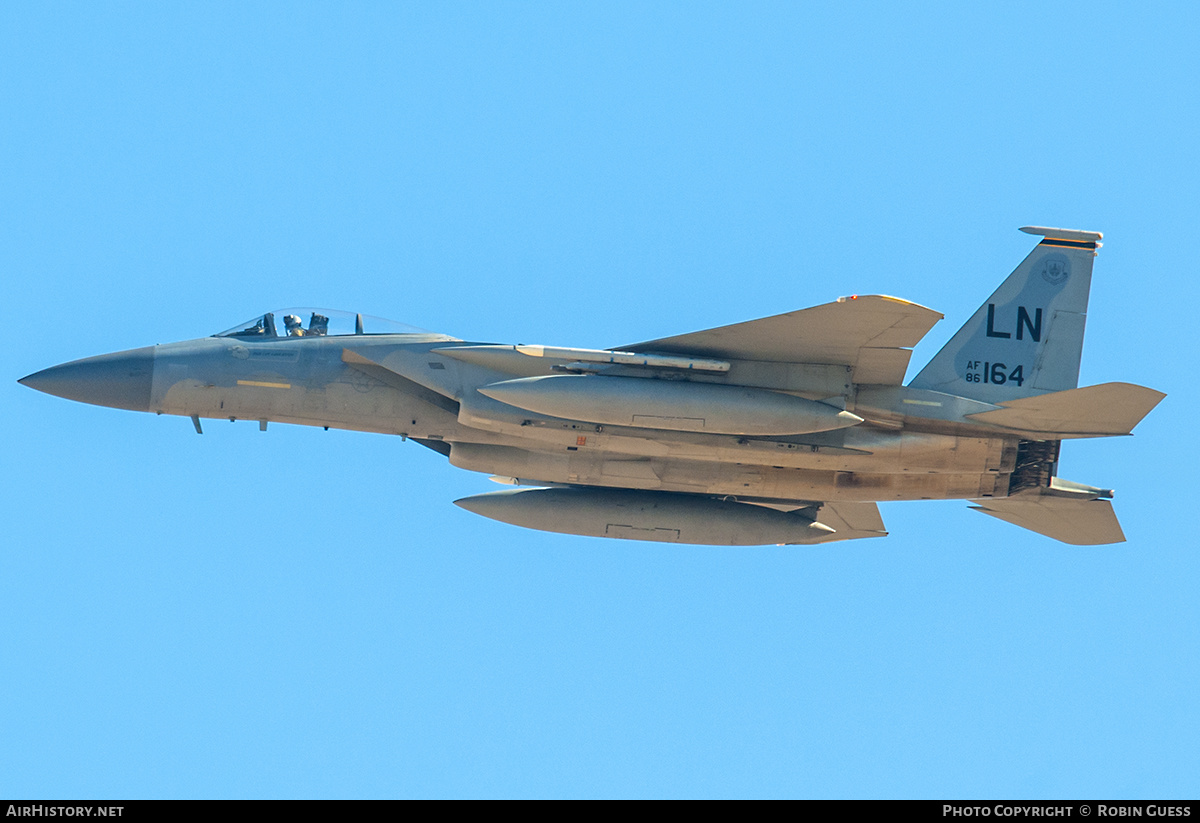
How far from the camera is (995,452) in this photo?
16.7m

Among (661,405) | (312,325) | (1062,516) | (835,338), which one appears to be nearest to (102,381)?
(312,325)

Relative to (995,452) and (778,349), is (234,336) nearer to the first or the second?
(778,349)

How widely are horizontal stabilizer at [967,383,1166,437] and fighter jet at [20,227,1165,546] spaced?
3 centimetres

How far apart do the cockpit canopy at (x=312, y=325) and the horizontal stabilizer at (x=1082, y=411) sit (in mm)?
7410

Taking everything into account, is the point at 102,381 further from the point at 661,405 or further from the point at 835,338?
the point at 835,338

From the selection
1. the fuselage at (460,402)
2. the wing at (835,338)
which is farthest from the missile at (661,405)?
the wing at (835,338)

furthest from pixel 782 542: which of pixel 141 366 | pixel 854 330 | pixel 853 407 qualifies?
pixel 141 366

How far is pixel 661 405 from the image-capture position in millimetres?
15188

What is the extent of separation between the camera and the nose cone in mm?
16031

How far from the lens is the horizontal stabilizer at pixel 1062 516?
1775cm

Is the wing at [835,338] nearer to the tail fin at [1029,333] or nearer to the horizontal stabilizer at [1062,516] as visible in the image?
the tail fin at [1029,333]

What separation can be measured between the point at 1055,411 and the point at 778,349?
355cm

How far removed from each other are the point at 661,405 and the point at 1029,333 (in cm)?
613
